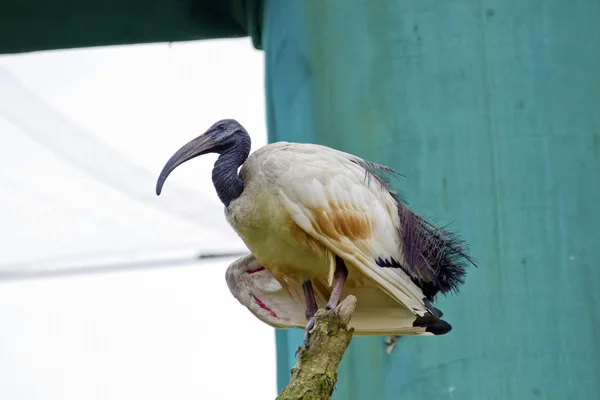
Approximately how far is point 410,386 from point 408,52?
2686 millimetres

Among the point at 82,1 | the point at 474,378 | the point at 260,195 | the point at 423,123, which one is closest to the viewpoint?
the point at 260,195

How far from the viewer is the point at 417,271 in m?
8.49

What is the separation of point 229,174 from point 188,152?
33cm

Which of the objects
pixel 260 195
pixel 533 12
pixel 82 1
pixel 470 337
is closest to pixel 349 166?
pixel 260 195

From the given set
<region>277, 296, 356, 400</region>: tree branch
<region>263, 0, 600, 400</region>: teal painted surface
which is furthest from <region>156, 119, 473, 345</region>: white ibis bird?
<region>263, 0, 600, 400</region>: teal painted surface

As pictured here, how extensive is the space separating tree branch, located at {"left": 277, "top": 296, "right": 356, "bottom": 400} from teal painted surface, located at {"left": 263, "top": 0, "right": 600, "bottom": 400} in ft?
12.0

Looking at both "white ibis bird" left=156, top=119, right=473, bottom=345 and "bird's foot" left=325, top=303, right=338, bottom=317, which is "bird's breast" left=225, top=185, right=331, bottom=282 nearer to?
"white ibis bird" left=156, top=119, right=473, bottom=345

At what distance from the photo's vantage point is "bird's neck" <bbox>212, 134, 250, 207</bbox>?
838 centimetres

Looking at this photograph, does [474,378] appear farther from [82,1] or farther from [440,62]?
[82,1]

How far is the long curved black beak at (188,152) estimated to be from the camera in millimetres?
8391

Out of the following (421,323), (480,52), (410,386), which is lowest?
(410,386)

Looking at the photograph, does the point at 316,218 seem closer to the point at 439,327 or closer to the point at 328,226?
the point at 328,226

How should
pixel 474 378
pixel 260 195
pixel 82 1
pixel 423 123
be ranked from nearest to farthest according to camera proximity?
1. pixel 260 195
2. pixel 474 378
3. pixel 423 123
4. pixel 82 1

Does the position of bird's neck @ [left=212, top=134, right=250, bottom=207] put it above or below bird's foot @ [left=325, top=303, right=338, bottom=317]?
above
